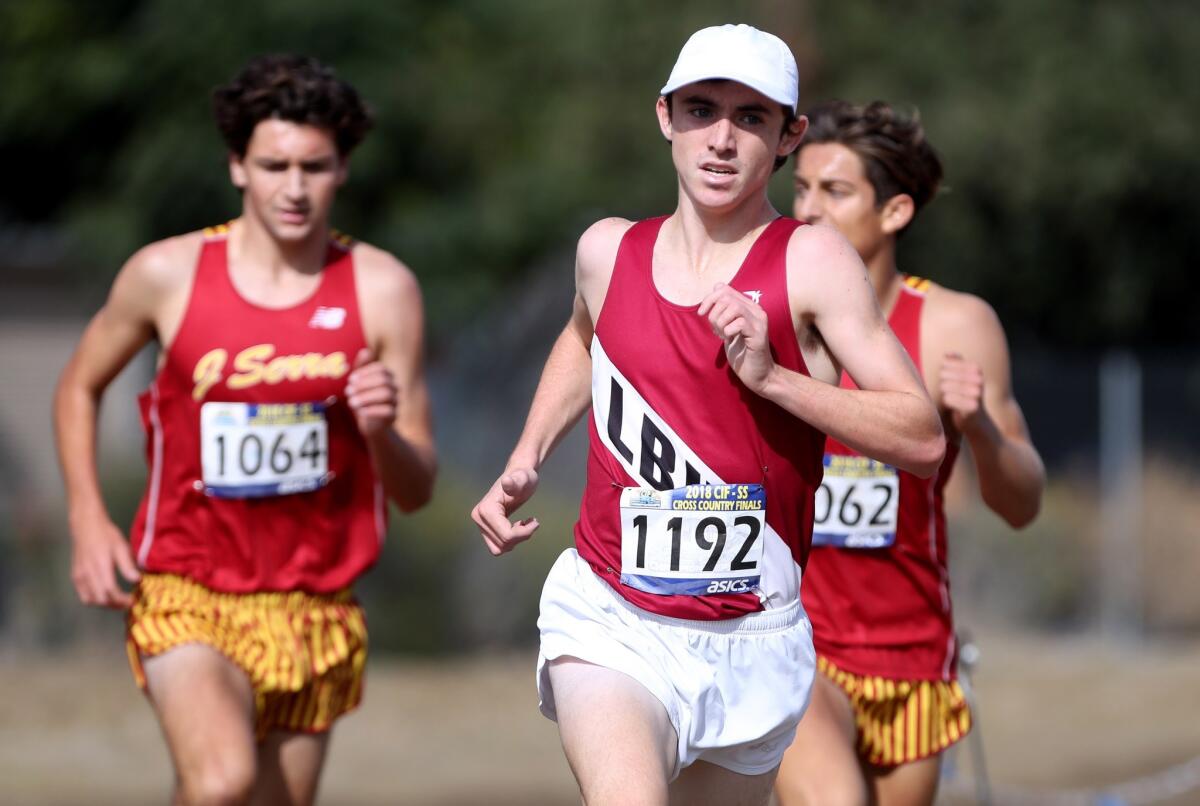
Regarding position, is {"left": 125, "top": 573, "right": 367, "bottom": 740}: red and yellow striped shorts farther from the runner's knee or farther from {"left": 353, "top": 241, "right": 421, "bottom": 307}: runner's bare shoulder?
{"left": 353, "top": 241, "right": 421, "bottom": 307}: runner's bare shoulder

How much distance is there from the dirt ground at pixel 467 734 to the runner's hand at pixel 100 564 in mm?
3868

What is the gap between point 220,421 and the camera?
497cm

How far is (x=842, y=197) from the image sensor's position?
16.5ft

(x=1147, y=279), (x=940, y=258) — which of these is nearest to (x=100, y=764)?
(x=940, y=258)

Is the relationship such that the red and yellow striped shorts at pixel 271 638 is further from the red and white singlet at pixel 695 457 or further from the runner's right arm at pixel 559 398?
the red and white singlet at pixel 695 457

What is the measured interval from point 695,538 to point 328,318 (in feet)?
5.97

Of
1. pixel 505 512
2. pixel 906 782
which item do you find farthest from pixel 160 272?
pixel 906 782

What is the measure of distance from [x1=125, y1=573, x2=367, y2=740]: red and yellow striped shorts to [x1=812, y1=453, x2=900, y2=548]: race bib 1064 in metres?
1.50

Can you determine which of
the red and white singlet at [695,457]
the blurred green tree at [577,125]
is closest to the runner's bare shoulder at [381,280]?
the red and white singlet at [695,457]

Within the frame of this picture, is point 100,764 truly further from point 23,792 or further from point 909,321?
point 909,321

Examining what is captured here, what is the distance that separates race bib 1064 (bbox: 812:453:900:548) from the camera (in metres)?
4.78

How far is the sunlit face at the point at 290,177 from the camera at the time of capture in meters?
5.09

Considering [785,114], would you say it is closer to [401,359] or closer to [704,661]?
[704,661]

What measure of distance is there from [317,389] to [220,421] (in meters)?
0.29
